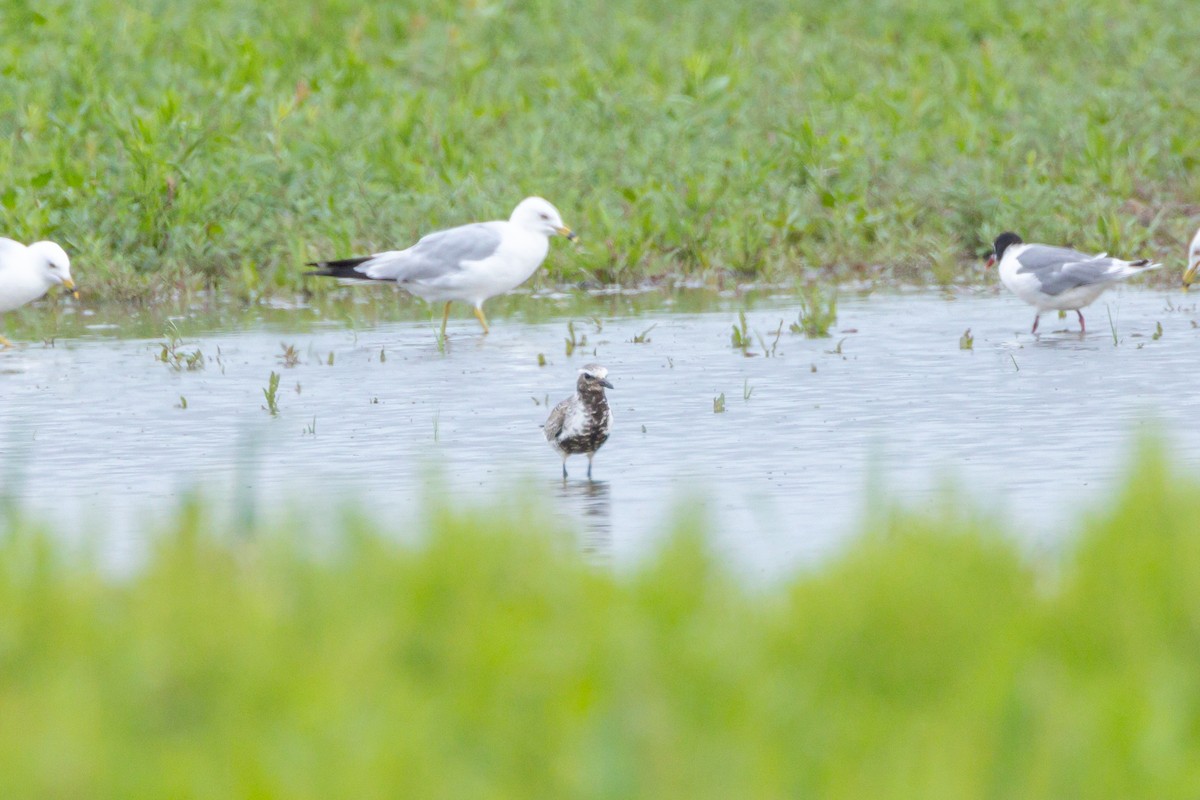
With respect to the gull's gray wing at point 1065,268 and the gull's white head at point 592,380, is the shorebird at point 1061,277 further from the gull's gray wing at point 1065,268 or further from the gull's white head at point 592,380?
the gull's white head at point 592,380

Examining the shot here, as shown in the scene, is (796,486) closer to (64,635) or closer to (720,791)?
(64,635)

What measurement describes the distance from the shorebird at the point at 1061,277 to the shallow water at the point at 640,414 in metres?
0.24

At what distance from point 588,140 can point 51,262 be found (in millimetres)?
5988

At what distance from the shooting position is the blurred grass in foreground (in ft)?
11.1

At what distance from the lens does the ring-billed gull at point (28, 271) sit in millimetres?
13281

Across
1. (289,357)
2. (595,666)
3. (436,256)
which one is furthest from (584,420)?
(436,256)

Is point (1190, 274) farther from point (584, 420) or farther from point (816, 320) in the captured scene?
point (584, 420)

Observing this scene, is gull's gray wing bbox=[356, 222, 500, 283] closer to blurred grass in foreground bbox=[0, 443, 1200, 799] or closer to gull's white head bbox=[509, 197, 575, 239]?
gull's white head bbox=[509, 197, 575, 239]

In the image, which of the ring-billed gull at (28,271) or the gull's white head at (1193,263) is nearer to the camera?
the ring-billed gull at (28,271)

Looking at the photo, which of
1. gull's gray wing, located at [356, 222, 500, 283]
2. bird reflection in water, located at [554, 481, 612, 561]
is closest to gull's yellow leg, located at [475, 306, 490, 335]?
gull's gray wing, located at [356, 222, 500, 283]

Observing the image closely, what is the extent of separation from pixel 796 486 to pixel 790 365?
11.0 ft

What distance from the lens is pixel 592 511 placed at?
7918 millimetres

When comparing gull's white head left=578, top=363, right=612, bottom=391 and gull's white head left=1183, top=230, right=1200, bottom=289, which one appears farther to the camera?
gull's white head left=1183, top=230, right=1200, bottom=289

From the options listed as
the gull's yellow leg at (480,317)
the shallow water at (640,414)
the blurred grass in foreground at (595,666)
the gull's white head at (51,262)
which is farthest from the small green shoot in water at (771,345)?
the blurred grass in foreground at (595,666)
